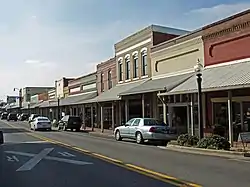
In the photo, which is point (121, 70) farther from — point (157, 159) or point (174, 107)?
point (157, 159)

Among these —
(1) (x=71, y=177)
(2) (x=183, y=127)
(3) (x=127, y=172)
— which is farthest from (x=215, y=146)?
(2) (x=183, y=127)

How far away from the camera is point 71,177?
38.3 ft

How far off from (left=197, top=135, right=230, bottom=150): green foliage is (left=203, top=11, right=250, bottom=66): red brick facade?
6.09 m

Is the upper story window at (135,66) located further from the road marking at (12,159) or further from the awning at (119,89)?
the road marking at (12,159)

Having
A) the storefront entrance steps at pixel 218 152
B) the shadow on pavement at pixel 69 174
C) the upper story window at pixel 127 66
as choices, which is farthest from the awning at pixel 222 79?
the upper story window at pixel 127 66

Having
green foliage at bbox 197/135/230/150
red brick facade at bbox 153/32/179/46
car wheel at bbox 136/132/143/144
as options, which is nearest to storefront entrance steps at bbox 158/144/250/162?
green foliage at bbox 197/135/230/150

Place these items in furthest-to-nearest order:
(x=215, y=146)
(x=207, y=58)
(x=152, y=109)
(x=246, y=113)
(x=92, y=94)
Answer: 1. (x=92, y=94)
2. (x=152, y=109)
3. (x=207, y=58)
4. (x=246, y=113)
5. (x=215, y=146)

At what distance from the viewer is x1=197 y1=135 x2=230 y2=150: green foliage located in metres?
18.7

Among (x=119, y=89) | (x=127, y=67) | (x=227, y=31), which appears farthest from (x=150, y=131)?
(x=127, y=67)

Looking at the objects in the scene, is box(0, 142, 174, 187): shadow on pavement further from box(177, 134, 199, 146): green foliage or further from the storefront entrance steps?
box(177, 134, 199, 146): green foliage

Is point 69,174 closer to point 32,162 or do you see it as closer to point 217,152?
point 32,162

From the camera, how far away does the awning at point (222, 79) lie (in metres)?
20.3

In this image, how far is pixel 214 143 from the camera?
18859 millimetres

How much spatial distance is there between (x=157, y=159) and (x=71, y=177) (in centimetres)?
501
